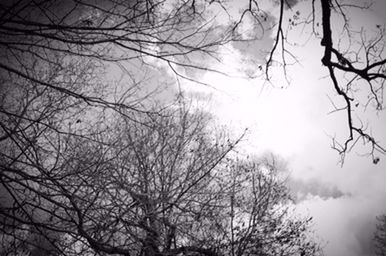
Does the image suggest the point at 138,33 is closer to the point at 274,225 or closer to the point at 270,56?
the point at 270,56

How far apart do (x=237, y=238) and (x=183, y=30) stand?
8.04 m

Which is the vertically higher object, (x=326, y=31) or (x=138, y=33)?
(x=326, y=31)

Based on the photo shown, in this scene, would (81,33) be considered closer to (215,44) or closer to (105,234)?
(215,44)

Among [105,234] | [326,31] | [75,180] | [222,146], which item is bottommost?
[105,234]

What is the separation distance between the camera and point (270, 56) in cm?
304

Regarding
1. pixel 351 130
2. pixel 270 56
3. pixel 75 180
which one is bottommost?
pixel 75 180

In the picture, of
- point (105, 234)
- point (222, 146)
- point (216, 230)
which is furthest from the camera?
point (222, 146)

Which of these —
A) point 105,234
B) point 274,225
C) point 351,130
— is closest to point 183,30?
point 105,234

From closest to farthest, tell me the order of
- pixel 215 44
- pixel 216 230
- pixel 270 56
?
1. pixel 215 44
2. pixel 270 56
3. pixel 216 230

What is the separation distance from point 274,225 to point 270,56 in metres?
7.83

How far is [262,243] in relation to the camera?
8.39 meters

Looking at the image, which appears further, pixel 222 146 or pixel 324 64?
pixel 222 146

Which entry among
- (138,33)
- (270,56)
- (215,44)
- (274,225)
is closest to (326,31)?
(270,56)

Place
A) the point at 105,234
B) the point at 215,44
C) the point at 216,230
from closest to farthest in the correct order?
the point at 105,234 → the point at 215,44 → the point at 216,230
